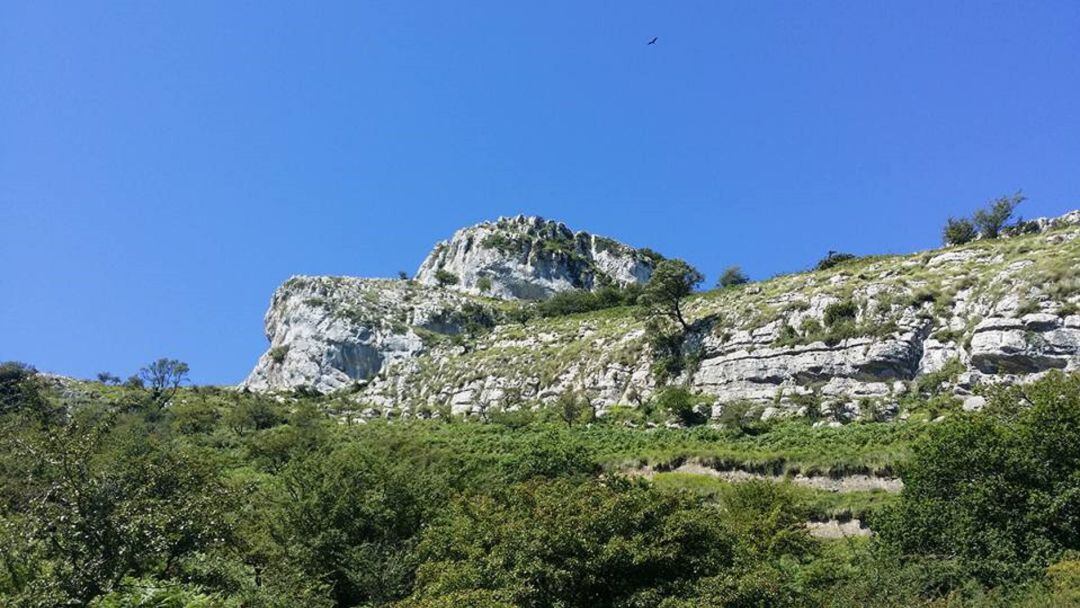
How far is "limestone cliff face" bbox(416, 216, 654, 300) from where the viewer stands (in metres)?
136

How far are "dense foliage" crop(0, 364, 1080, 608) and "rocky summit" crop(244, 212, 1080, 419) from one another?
1219 centimetres

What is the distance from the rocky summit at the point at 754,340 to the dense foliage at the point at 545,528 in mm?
12188

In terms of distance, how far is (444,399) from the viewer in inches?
3098

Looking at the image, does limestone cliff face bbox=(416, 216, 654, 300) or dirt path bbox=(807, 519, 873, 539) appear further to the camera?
limestone cliff face bbox=(416, 216, 654, 300)

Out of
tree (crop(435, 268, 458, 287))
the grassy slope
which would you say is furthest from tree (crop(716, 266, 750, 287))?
tree (crop(435, 268, 458, 287))

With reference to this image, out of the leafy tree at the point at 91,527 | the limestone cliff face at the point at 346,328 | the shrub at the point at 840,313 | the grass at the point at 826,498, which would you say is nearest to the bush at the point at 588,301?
the limestone cliff face at the point at 346,328

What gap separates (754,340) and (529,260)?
8113 centimetres

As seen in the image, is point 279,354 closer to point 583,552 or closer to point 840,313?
point 840,313

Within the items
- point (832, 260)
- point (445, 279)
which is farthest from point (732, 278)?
point (445, 279)

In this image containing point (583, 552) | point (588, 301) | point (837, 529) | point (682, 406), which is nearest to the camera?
point (583, 552)

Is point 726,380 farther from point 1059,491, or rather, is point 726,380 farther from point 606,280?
point 606,280

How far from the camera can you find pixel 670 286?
70375mm

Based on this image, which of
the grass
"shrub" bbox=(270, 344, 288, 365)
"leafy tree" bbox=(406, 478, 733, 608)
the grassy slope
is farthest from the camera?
"shrub" bbox=(270, 344, 288, 365)

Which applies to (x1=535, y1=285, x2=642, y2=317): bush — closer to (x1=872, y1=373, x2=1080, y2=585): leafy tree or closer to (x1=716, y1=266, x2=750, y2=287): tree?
(x1=716, y1=266, x2=750, y2=287): tree
